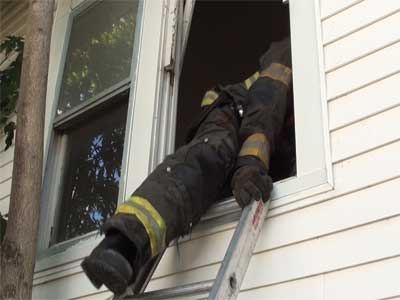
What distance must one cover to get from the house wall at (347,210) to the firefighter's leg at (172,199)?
0.23 meters

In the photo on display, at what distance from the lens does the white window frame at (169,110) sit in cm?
247

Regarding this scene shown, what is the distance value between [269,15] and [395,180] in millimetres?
3239

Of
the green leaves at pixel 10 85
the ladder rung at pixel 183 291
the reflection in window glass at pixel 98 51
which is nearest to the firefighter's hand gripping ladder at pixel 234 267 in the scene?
the ladder rung at pixel 183 291

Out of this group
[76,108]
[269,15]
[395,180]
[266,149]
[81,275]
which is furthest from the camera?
[269,15]

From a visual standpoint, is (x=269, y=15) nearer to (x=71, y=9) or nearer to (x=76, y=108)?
(x=71, y=9)

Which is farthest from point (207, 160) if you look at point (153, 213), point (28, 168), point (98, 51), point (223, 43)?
point (223, 43)

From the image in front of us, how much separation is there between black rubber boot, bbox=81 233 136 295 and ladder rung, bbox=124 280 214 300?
0.53ft

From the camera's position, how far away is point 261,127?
263 cm

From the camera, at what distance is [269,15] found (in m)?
5.19

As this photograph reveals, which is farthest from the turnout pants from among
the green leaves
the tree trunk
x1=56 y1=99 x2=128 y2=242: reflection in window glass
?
the green leaves

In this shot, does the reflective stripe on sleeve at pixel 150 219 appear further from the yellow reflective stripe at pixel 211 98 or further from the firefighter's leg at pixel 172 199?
the yellow reflective stripe at pixel 211 98

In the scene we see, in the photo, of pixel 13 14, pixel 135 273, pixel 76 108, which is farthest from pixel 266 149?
pixel 13 14

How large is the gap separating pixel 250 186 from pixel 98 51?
1931 mm

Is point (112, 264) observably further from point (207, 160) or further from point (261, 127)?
point (261, 127)
